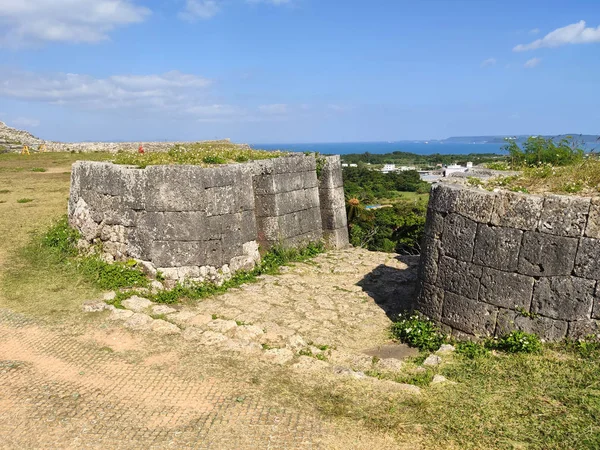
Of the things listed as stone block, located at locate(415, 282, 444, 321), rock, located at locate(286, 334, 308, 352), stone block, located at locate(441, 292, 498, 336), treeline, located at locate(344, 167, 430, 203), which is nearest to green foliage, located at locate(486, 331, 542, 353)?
stone block, located at locate(441, 292, 498, 336)

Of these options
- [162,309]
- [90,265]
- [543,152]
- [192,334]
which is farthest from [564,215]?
[90,265]

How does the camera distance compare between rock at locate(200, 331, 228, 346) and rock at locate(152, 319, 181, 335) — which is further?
rock at locate(152, 319, 181, 335)

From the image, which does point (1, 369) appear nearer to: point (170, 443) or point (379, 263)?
point (170, 443)

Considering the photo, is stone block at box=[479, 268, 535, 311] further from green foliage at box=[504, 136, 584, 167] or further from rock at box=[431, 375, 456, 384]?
green foliage at box=[504, 136, 584, 167]

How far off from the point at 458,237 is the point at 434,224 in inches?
17.2

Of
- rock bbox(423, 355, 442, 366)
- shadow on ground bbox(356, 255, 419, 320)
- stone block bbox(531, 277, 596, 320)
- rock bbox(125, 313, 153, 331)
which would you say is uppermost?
stone block bbox(531, 277, 596, 320)

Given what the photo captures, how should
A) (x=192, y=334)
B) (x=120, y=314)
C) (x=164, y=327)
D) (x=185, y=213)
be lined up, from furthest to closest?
(x=185, y=213) → (x=120, y=314) → (x=164, y=327) → (x=192, y=334)

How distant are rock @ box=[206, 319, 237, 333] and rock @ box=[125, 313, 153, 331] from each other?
0.87 metres

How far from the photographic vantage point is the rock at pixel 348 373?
5.76 metres

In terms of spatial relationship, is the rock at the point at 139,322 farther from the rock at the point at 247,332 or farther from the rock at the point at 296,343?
the rock at the point at 296,343

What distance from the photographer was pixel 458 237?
672cm

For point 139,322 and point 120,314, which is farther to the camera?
point 120,314

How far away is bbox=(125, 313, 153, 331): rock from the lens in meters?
7.26

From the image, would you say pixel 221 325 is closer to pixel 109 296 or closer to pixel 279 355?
pixel 279 355
